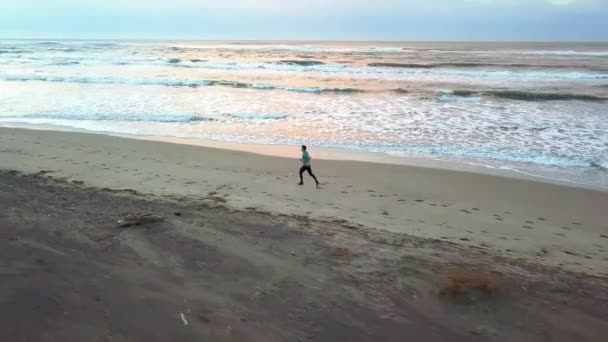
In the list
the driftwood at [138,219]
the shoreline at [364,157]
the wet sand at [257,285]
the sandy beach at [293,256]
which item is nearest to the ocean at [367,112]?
the shoreline at [364,157]

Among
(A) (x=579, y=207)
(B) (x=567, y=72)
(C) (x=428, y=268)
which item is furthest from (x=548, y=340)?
(B) (x=567, y=72)

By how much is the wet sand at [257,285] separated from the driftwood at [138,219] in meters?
0.09

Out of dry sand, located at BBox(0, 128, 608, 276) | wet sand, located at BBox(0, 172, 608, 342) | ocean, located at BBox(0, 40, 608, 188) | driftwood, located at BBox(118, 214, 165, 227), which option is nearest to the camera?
wet sand, located at BBox(0, 172, 608, 342)

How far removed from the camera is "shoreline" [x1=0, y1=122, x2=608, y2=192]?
952cm

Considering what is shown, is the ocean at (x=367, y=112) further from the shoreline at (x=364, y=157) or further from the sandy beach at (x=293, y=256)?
the sandy beach at (x=293, y=256)

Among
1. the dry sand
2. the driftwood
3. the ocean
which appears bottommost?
the dry sand

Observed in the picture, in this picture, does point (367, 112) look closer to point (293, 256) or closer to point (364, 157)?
point (364, 157)

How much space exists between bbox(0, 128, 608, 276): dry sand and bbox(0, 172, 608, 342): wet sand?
672mm

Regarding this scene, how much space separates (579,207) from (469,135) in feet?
20.1

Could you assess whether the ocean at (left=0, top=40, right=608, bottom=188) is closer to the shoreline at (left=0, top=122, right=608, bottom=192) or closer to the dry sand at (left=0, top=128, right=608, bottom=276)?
the shoreline at (left=0, top=122, right=608, bottom=192)

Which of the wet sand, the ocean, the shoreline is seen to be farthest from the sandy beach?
the ocean

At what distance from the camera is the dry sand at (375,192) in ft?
20.6

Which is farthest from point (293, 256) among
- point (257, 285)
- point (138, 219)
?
point (138, 219)

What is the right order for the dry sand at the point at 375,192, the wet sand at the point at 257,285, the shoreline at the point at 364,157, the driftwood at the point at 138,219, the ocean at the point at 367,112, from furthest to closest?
1. the ocean at the point at 367,112
2. the shoreline at the point at 364,157
3. the dry sand at the point at 375,192
4. the driftwood at the point at 138,219
5. the wet sand at the point at 257,285
